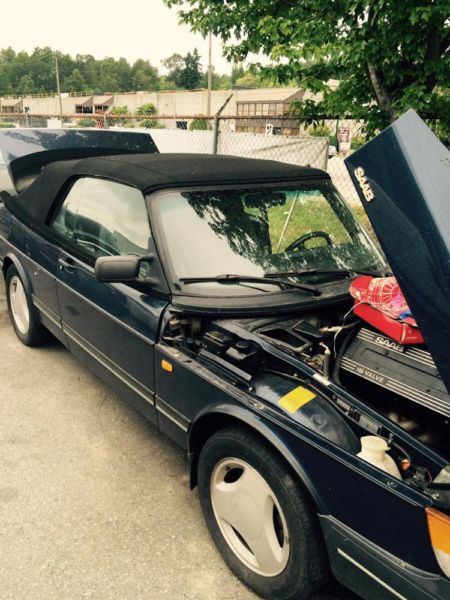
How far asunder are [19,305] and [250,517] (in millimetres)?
3143

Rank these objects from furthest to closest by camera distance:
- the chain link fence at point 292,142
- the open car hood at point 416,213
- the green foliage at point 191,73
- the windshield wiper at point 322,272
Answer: the green foliage at point 191,73 → the chain link fence at point 292,142 → the windshield wiper at point 322,272 → the open car hood at point 416,213

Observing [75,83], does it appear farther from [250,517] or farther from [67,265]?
[250,517]

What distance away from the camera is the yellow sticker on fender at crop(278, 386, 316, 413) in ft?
6.17

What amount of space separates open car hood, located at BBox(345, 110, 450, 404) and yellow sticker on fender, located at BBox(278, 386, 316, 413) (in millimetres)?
541

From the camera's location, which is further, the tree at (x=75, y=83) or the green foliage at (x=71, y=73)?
the tree at (x=75, y=83)

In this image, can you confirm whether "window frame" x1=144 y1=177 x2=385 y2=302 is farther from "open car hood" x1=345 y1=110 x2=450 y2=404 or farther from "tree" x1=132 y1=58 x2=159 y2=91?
"tree" x1=132 y1=58 x2=159 y2=91

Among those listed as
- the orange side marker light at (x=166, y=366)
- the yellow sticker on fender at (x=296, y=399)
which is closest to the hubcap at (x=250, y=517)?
the yellow sticker on fender at (x=296, y=399)

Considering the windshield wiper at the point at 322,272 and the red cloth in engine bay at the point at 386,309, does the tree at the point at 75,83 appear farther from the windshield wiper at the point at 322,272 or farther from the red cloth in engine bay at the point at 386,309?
the red cloth in engine bay at the point at 386,309

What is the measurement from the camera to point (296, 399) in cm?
192

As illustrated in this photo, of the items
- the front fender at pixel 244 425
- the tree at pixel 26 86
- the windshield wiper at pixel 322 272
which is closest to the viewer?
the front fender at pixel 244 425

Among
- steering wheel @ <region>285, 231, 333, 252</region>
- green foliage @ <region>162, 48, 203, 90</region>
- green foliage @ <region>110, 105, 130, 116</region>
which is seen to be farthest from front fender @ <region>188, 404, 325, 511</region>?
green foliage @ <region>162, 48, 203, 90</region>

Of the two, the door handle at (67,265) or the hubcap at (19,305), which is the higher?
the door handle at (67,265)

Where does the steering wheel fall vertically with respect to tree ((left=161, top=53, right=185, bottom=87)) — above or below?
below

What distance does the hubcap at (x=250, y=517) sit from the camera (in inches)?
76.4
